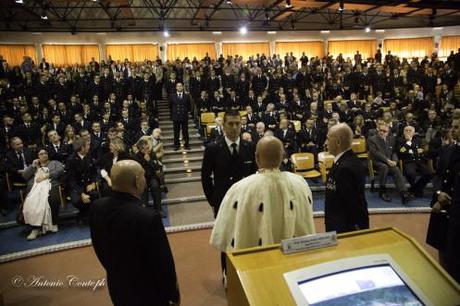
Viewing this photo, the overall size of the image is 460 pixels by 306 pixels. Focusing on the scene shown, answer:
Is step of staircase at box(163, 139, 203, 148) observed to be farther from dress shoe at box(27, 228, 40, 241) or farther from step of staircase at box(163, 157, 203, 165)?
dress shoe at box(27, 228, 40, 241)

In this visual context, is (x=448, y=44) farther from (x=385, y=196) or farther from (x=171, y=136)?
(x=385, y=196)

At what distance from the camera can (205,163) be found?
10.5 feet

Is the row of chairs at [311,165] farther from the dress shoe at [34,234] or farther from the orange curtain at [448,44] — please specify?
the orange curtain at [448,44]

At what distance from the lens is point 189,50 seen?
62.5 ft

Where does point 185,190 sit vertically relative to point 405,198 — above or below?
above

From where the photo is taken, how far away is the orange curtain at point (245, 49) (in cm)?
1956

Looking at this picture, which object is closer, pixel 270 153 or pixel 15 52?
pixel 270 153

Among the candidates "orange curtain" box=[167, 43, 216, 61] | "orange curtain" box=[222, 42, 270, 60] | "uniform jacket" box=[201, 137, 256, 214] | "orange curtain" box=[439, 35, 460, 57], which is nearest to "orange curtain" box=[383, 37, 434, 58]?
"orange curtain" box=[439, 35, 460, 57]

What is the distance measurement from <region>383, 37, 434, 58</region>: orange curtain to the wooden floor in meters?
18.9

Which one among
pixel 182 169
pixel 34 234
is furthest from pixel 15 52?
pixel 34 234

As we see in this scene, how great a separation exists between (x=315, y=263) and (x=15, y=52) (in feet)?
60.7

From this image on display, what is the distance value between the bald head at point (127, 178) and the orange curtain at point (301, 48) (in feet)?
63.9

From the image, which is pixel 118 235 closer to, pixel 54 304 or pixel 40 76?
pixel 54 304

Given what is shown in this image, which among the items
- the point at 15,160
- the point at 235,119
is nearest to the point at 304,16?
the point at 15,160
